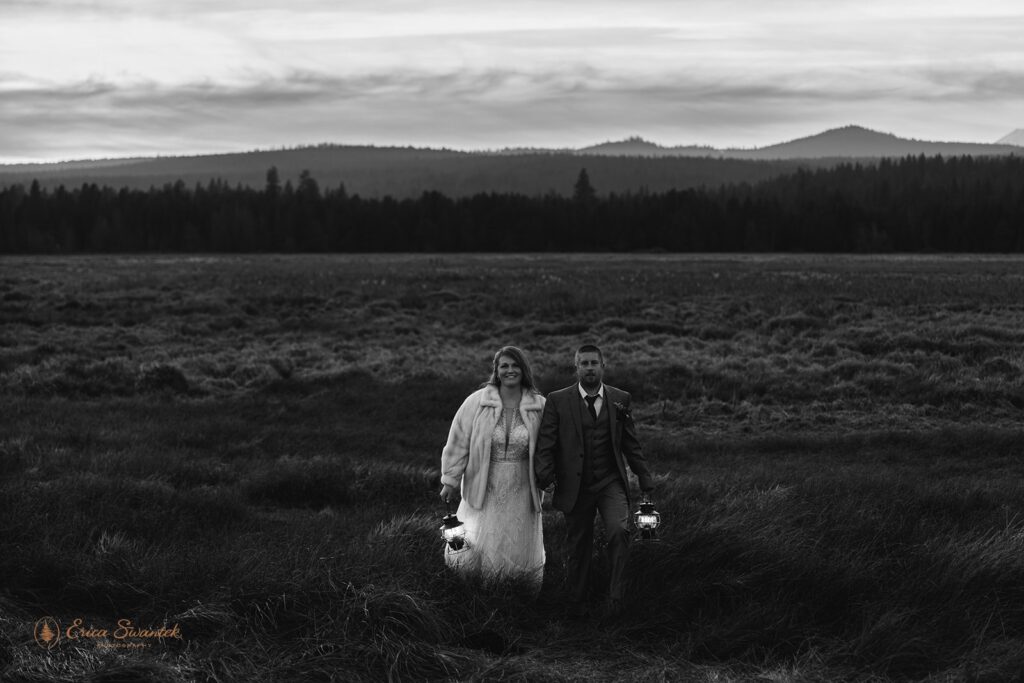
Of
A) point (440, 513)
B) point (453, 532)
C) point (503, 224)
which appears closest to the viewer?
point (453, 532)

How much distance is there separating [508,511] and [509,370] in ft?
2.97

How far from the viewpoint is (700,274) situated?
145 feet

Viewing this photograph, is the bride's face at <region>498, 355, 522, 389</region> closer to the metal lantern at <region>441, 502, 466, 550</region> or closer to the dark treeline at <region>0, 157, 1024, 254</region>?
the metal lantern at <region>441, 502, 466, 550</region>

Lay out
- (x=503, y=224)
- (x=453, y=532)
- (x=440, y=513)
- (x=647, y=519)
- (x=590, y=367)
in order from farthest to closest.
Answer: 1. (x=503, y=224)
2. (x=440, y=513)
3. (x=590, y=367)
4. (x=453, y=532)
5. (x=647, y=519)

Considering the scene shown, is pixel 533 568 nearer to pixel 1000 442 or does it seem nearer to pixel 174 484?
pixel 174 484

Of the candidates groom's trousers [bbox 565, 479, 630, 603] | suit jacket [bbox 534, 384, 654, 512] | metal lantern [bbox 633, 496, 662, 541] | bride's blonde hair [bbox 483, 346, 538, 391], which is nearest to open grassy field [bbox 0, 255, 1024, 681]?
groom's trousers [bbox 565, 479, 630, 603]

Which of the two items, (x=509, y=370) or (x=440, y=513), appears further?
(x=440, y=513)

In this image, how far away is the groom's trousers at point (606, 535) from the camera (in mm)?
6402

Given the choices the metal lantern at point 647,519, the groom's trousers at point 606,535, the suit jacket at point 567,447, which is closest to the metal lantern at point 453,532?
the suit jacket at point 567,447

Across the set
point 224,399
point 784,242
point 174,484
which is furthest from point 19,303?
point 784,242

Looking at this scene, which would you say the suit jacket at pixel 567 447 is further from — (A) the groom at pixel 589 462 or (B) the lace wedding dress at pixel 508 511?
(B) the lace wedding dress at pixel 508 511

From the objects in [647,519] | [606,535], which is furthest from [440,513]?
[647,519]

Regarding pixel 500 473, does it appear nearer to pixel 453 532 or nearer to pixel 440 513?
pixel 453 532

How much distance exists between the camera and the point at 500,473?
652 cm
